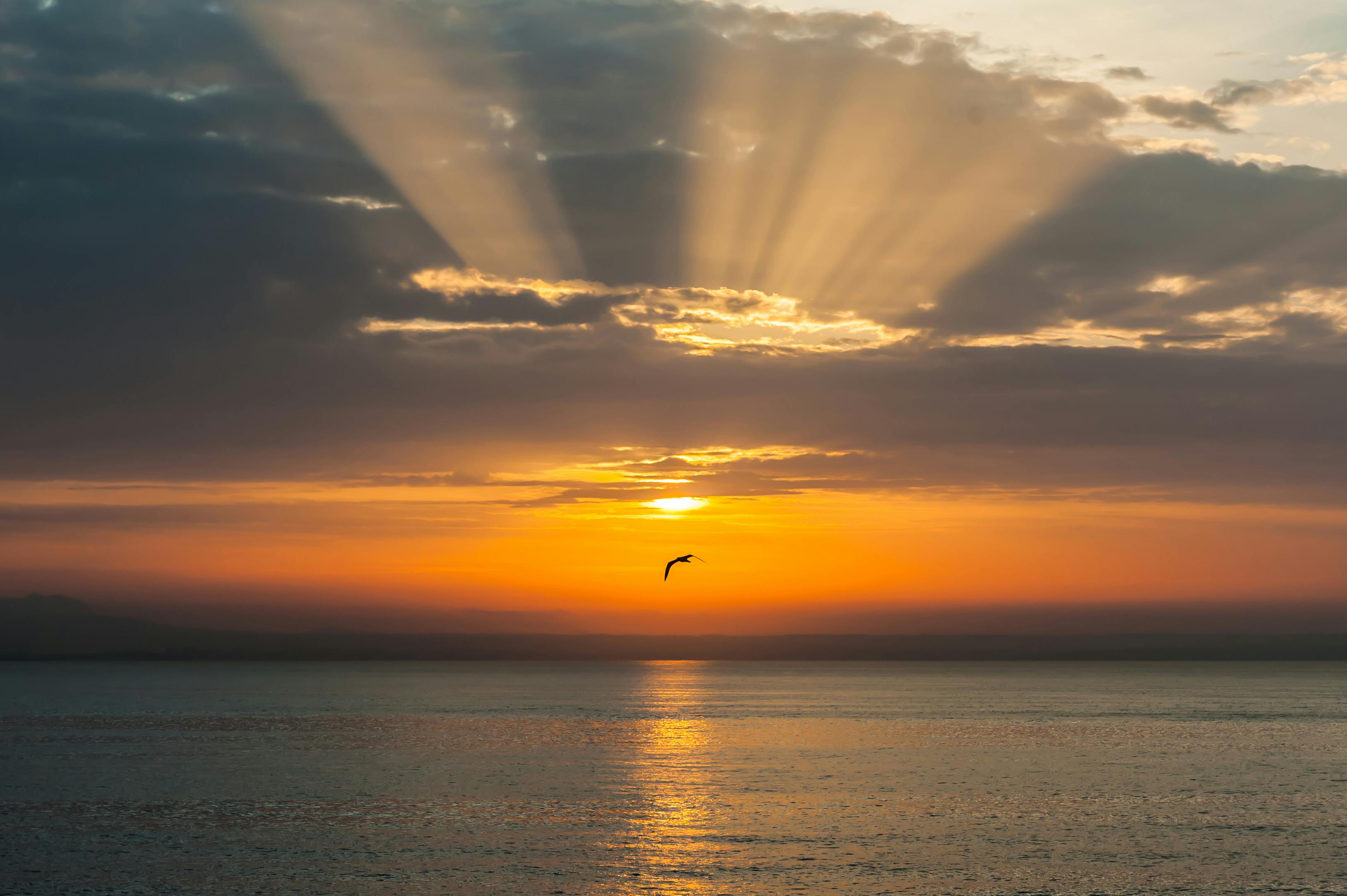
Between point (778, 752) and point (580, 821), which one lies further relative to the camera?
point (778, 752)

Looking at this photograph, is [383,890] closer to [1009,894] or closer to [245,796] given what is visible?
[1009,894]

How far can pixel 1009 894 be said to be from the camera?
49906mm

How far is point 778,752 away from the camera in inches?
4441

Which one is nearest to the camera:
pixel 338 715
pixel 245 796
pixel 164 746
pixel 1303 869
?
pixel 1303 869

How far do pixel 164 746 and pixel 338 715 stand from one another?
6266cm

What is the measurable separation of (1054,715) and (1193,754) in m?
73.4

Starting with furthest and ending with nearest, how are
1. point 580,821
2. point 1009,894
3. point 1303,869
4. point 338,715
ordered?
point 338,715 < point 580,821 < point 1303,869 < point 1009,894

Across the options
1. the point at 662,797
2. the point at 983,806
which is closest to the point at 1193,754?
the point at 983,806

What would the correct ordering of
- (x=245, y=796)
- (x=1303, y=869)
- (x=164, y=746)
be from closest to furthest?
(x=1303, y=869) → (x=245, y=796) → (x=164, y=746)

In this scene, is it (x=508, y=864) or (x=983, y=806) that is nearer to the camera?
(x=508, y=864)

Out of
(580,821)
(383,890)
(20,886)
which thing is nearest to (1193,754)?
(580,821)

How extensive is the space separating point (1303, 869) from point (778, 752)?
2429 inches

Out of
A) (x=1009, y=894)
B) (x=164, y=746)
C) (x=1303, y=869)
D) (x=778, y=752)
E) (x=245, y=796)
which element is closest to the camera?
(x=1009, y=894)

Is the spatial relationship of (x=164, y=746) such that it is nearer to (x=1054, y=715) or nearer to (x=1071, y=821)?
(x=1071, y=821)
